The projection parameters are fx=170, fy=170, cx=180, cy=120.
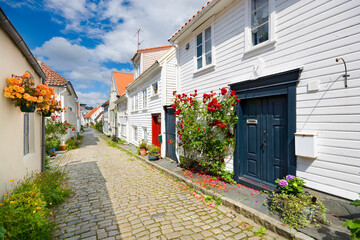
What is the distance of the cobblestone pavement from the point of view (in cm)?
327

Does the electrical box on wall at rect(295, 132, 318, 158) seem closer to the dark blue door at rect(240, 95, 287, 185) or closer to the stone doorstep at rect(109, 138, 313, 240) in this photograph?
the dark blue door at rect(240, 95, 287, 185)

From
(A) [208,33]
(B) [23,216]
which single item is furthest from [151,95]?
(B) [23,216]

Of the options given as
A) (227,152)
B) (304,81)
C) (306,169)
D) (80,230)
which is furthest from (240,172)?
(80,230)

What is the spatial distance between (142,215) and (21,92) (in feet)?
12.1

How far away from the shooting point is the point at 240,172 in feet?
17.0

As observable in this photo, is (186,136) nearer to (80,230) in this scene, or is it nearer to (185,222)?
(185,222)

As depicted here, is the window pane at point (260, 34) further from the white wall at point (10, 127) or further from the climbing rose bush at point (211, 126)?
the white wall at point (10, 127)

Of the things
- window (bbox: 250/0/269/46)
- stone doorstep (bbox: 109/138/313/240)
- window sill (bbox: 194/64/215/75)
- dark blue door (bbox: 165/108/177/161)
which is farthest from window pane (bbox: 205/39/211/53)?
stone doorstep (bbox: 109/138/313/240)

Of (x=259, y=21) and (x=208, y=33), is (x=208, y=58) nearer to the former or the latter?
(x=208, y=33)

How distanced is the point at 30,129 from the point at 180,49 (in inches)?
264

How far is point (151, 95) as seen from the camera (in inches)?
431

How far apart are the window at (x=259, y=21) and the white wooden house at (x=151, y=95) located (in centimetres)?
501

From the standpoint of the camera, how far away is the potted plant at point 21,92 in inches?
133

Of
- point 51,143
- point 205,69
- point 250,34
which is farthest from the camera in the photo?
point 51,143
